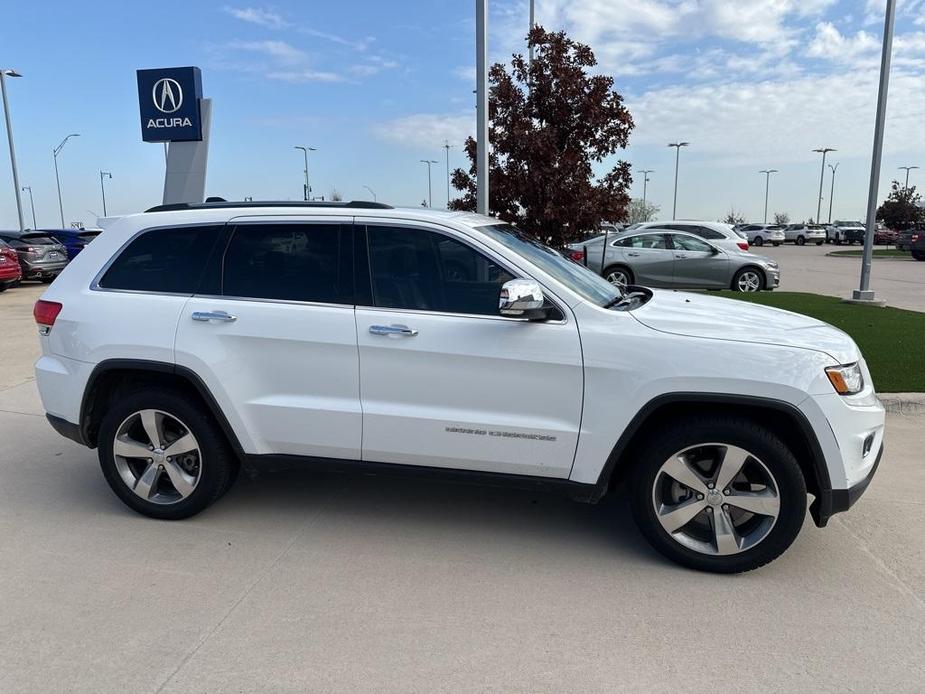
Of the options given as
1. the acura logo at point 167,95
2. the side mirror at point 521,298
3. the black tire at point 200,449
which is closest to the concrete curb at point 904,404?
the side mirror at point 521,298

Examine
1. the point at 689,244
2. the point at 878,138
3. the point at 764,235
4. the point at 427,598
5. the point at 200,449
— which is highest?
the point at 878,138

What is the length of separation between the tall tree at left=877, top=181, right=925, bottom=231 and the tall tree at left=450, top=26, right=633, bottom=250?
55547 mm

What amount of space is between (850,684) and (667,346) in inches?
60.5

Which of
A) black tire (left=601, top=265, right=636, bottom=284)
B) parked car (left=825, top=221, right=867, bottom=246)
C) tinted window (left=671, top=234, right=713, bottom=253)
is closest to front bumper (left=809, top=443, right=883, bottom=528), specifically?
black tire (left=601, top=265, right=636, bottom=284)

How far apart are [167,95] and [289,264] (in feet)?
42.3

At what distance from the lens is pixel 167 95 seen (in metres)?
14.6

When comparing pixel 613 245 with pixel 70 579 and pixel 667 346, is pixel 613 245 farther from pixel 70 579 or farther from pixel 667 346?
pixel 70 579

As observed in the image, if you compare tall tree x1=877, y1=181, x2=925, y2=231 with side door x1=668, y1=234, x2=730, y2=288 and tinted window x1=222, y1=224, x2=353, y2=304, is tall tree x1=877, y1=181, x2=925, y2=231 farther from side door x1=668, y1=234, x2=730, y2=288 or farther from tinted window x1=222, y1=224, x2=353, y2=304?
tinted window x1=222, y1=224, x2=353, y2=304

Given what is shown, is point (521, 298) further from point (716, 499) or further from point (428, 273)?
point (716, 499)

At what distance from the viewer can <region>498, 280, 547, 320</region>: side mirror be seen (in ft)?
10.6

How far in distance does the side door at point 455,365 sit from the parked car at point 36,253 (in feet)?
60.7

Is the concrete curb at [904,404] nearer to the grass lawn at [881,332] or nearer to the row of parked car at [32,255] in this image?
the grass lawn at [881,332]

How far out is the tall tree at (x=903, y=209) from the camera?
55.1 m

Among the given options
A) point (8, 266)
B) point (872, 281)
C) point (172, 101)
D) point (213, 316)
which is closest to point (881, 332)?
point (213, 316)
